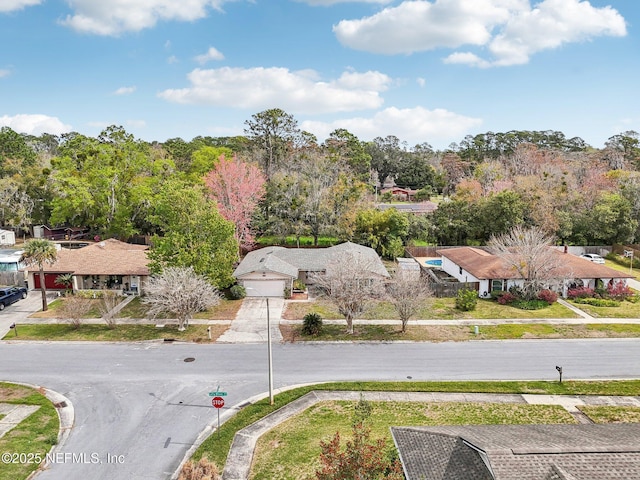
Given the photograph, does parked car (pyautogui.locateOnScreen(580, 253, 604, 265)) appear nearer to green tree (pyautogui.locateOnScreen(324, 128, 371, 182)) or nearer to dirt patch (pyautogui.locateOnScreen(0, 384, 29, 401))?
green tree (pyautogui.locateOnScreen(324, 128, 371, 182))

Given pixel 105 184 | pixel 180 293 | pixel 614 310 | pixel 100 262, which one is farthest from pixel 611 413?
pixel 105 184

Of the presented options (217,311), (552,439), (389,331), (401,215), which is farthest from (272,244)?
(552,439)

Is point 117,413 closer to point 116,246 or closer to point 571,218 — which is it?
point 116,246

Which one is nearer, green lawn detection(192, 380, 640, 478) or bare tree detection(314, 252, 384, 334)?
green lawn detection(192, 380, 640, 478)

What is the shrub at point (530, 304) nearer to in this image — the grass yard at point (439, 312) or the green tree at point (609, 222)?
the grass yard at point (439, 312)

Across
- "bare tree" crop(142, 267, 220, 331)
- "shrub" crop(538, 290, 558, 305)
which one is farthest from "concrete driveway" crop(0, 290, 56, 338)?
"shrub" crop(538, 290, 558, 305)

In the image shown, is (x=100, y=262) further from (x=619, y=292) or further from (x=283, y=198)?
(x=619, y=292)

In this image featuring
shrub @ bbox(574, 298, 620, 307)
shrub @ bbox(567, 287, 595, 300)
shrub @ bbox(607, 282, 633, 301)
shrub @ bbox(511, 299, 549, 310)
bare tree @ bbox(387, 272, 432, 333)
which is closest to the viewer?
bare tree @ bbox(387, 272, 432, 333)
